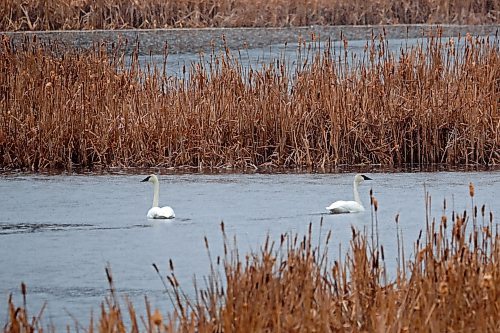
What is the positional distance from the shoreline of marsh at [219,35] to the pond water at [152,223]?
10.3 m

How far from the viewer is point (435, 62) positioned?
1080cm

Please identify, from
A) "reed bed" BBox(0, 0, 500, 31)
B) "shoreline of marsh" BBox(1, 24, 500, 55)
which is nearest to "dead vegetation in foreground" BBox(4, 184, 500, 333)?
"shoreline of marsh" BBox(1, 24, 500, 55)

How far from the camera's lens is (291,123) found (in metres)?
10.6

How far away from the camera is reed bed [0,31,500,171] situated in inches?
415

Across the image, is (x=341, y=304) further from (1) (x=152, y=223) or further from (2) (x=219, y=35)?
(2) (x=219, y=35)

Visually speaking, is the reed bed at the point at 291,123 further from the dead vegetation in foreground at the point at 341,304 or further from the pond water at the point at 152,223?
the dead vegetation in foreground at the point at 341,304

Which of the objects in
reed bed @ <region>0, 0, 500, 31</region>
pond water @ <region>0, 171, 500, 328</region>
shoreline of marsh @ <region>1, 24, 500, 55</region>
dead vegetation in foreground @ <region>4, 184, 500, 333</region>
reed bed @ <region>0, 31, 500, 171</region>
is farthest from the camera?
reed bed @ <region>0, 0, 500, 31</region>

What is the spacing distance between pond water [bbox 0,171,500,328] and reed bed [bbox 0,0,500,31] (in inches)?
538

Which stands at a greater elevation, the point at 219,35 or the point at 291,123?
the point at 219,35

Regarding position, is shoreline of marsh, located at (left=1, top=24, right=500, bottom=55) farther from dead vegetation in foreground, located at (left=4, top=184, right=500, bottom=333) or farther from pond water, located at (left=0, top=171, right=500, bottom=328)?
dead vegetation in foreground, located at (left=4, top=184, right=500, bottom=333)

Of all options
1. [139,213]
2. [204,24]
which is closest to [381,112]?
[139,213]

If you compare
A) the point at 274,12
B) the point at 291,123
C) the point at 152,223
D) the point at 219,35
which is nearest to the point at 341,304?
the point at 152,223

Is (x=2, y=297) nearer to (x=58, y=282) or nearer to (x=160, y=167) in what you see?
(x=58, y=282)

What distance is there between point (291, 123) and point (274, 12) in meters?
15.7
